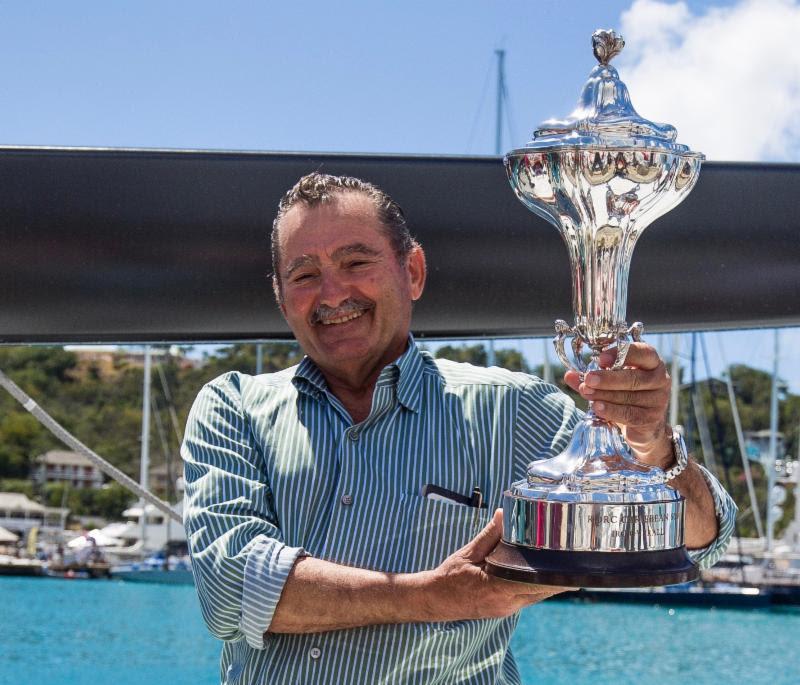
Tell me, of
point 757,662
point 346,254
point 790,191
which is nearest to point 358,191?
point 346,254

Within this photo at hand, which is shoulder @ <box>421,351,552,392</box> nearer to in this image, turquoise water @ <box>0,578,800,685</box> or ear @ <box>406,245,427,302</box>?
ear @ <box>406,245,427,302</box>

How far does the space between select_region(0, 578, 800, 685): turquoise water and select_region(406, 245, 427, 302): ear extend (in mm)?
4160

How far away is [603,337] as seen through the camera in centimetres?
104

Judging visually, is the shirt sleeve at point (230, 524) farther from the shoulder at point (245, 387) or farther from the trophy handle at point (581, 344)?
the trophy handle at point (581, 344)

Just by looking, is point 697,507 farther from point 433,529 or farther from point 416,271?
point 416,271

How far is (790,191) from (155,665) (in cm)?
744

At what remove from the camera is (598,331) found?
1.04 meters

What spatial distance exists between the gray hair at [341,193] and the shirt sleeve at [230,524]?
18 centimetres

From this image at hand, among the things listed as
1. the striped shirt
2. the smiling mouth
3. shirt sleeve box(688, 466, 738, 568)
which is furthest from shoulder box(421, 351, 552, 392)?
shirt sleeve box(688, 466, 738, 568)

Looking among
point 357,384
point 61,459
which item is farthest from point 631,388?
point 61,459

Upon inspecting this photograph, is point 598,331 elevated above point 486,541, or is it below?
above

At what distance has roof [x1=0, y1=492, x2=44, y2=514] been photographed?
88.8 feet

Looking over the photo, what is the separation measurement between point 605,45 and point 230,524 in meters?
0.62

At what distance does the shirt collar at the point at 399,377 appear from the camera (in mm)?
1427
